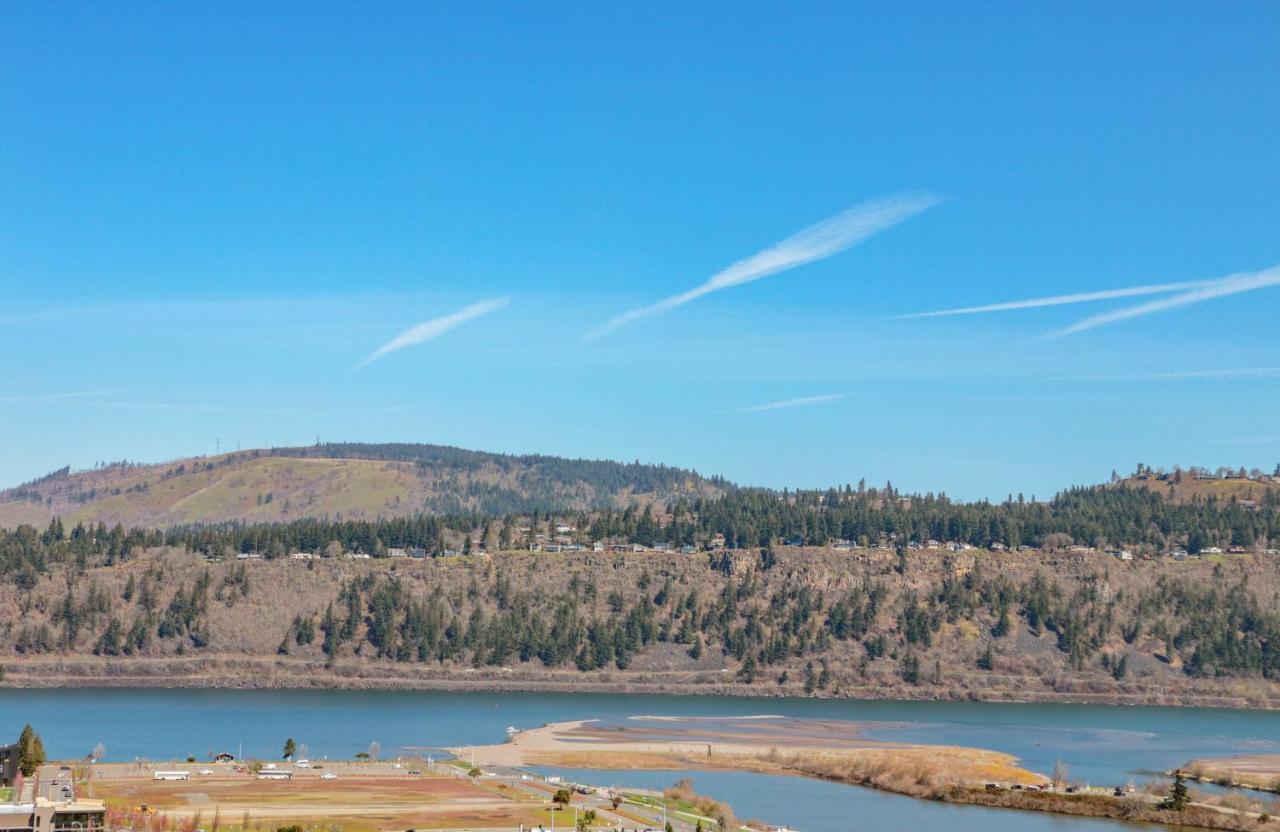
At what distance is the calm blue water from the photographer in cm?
11194

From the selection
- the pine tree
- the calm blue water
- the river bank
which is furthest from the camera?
the river bank

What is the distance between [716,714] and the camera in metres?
194

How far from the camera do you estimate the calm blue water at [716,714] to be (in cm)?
11194

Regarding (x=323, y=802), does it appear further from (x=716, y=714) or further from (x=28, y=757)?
(x=716, y=714)

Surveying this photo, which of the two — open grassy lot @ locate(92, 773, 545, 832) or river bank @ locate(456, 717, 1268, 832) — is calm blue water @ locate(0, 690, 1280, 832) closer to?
river bank @ locate(456, 717, 1268, 832)

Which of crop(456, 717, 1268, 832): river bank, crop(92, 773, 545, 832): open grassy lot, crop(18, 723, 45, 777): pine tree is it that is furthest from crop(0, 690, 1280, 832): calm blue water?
crop(18, 723, 45, 777): pine tree

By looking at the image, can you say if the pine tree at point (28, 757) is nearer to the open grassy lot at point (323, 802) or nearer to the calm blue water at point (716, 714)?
the open grassy lot at point (323, 802)

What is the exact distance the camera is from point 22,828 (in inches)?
3115

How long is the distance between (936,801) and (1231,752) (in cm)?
5720

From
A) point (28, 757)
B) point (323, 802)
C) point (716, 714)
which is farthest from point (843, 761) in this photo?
point (28, 757)

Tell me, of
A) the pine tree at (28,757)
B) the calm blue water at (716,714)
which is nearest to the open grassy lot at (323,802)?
the pine tree at (28,757)

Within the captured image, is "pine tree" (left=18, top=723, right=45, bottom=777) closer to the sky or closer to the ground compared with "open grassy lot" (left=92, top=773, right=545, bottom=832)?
closer to the sky

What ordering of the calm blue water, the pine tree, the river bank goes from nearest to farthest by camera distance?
the pine tree → the calm blue water → the river bank

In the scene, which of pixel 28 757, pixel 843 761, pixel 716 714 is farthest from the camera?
pixel 716 714
